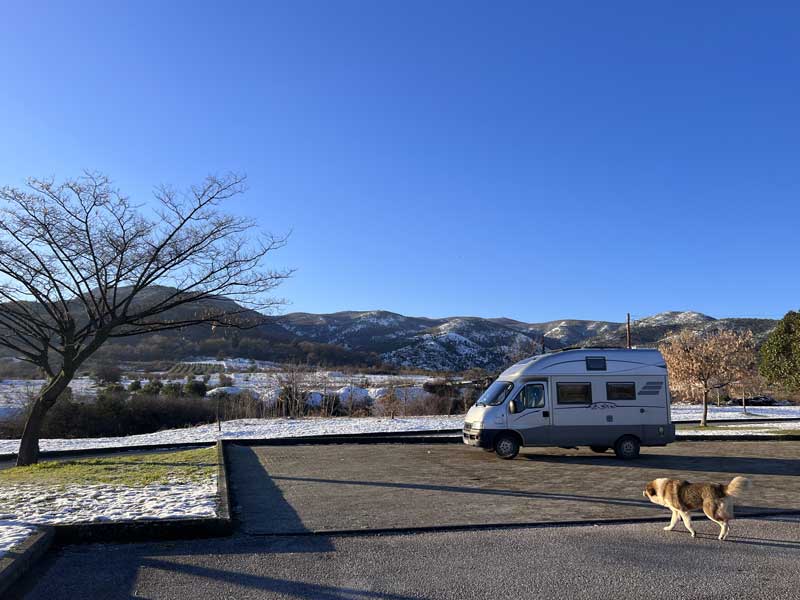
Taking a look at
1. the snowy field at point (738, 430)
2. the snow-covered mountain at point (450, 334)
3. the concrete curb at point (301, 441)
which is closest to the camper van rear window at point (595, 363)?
the concrete curb at point (301, 441)

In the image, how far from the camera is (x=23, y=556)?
5.78 meters

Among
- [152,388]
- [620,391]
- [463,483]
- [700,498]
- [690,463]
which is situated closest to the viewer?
[700,498]

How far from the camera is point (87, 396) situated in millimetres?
39719

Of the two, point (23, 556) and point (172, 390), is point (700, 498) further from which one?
point (172, 390)

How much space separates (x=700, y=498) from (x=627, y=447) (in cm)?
899

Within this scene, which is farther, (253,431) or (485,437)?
(253,431)

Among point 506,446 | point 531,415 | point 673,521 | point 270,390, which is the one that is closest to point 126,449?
point 506,446

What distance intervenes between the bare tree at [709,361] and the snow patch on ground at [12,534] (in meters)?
29.3

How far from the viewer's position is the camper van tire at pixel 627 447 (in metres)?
15.5

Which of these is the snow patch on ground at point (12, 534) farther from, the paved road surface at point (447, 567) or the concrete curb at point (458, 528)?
the concrete curb at point (458, 528)

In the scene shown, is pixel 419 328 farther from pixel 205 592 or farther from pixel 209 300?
pixel 205 592

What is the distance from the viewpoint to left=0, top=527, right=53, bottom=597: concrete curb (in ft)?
17.4

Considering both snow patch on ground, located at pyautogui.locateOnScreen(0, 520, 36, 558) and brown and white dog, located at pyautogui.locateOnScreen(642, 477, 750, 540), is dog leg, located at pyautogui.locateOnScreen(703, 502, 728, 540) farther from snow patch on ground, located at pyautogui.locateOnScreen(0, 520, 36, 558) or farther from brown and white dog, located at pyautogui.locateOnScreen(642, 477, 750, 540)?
snow patch on ground, located at pyautogui.locateOnScreen(0, 520, 36, 558)

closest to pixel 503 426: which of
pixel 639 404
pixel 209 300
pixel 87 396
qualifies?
pixel 639 404
